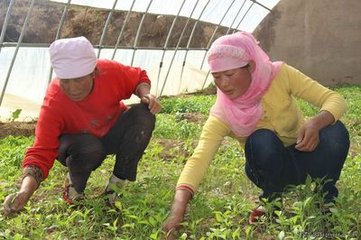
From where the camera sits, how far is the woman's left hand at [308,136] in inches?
102

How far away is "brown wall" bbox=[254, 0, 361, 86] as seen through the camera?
16.4 m

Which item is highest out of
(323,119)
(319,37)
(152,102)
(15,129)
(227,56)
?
(227,56)

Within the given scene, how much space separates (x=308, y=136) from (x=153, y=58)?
31.1ft

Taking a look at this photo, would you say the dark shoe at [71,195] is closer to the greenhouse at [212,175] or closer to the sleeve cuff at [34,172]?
the greenhouse at [212,175]

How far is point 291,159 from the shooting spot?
2887mm

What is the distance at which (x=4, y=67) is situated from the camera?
7.75 m

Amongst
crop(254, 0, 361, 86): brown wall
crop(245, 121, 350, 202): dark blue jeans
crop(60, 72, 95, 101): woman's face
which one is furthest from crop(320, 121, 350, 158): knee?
crop(254, 0, 361, 86): brown wall

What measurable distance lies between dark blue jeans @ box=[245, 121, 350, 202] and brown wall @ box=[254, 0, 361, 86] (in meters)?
14.1

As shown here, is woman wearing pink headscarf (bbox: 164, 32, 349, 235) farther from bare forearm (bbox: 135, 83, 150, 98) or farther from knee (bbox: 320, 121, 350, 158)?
bare forearm (bbox: 135, 83, 150, 98)

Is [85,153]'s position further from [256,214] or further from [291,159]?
[291,159]

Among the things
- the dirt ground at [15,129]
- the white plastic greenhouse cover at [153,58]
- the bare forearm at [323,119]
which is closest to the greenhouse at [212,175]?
the bare forearm at [323,119]

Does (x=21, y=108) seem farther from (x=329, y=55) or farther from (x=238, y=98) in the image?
(x=329, y=55)

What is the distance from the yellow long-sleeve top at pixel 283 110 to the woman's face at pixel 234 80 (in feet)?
0.53

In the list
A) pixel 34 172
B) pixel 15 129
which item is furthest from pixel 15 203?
pixel 15 129
